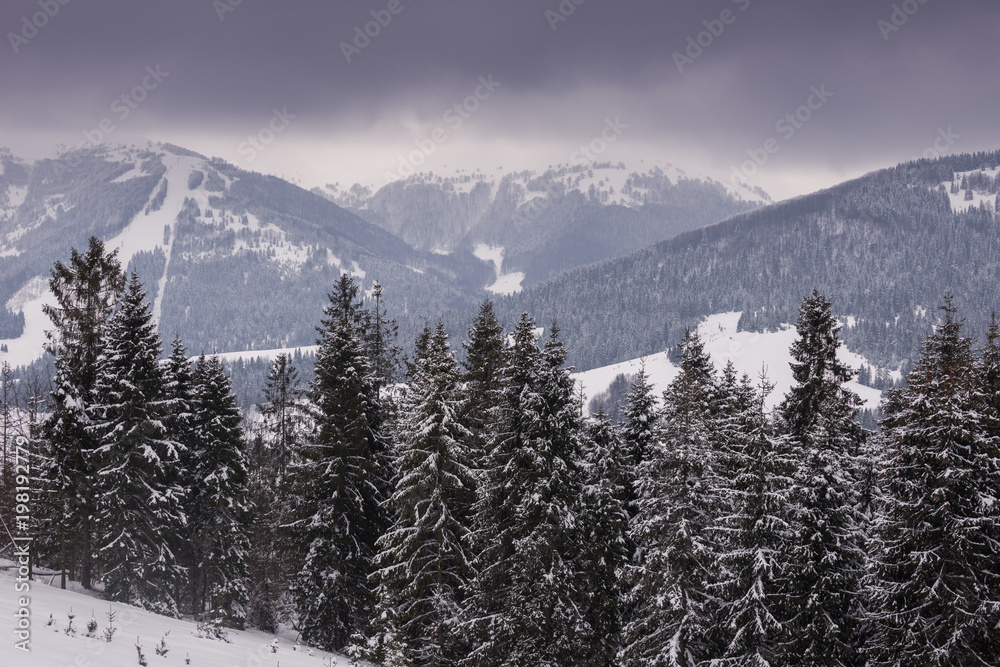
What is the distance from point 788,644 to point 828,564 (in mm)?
2623

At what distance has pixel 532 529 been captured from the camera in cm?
2277

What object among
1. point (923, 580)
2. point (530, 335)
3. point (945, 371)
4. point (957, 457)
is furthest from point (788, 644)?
point (530, 335)

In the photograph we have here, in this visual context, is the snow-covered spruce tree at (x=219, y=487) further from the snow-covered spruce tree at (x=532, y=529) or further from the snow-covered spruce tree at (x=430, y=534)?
the snow-covered spruce tree at (x=532, y=529)

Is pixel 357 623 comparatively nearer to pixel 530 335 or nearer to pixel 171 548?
pixel 171 548

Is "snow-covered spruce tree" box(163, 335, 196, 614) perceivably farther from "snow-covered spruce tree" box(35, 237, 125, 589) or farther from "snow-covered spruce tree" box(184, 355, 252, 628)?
"snow-covered spruce tree" box(35, 237, 125, 589)

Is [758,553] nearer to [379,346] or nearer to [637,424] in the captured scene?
[637,424]

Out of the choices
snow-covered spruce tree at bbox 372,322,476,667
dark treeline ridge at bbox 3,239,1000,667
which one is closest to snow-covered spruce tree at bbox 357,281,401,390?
dark treeline ridge at bbox 3,239,1000,667

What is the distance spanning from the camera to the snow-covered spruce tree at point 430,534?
23.7 metres

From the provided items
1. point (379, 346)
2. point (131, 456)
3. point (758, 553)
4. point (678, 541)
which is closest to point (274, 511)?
point (379, 346)

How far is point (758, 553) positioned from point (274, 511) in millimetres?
28954

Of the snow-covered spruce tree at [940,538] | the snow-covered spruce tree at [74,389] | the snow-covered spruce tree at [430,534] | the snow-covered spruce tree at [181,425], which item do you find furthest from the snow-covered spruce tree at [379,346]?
the snow-covered spruce tree at [940,538]

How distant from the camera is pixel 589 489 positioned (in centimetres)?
2277

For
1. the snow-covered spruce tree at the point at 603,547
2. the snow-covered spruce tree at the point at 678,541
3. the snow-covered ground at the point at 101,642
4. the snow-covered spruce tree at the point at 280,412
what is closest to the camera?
the snow-covered ground at the point at 101,642

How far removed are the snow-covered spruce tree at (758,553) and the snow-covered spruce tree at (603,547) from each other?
384 centimetres
